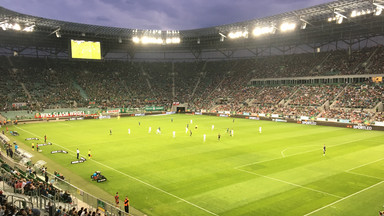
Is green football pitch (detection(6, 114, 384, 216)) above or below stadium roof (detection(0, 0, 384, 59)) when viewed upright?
→ below

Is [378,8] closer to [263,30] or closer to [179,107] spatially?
[263,30]

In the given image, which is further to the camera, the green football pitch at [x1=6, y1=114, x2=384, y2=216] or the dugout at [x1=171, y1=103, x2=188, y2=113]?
the dugout at [x1=171, y1=103, x2=188, y2=113]

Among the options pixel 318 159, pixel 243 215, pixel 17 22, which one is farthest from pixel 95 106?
pixel 243 215

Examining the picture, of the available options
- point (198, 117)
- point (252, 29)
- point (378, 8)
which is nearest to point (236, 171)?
point (378, 8)

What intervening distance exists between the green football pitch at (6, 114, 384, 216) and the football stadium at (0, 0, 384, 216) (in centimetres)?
15

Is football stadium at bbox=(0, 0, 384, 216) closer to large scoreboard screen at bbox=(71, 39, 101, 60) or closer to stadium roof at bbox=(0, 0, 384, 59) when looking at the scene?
large scoreboard screen at bbox=(71, 39, 101, 60)

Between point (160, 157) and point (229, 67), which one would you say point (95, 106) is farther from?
point (160, 157)

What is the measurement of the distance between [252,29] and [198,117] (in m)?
26.1

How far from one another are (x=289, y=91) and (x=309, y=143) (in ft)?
135

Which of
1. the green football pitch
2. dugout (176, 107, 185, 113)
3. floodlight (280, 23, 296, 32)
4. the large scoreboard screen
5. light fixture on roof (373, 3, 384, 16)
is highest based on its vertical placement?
floodlight (280, 23, 296, 32)

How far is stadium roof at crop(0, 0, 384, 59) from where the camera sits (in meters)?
60.8

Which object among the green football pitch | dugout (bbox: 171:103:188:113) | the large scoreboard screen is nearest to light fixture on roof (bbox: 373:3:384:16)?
the green football pitch

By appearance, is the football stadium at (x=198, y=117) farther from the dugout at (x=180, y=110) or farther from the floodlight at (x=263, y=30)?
the dugout at (x=180, y=110)

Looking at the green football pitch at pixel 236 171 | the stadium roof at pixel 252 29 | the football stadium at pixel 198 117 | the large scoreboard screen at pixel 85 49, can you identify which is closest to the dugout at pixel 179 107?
the football stadium at pixel 198 117
